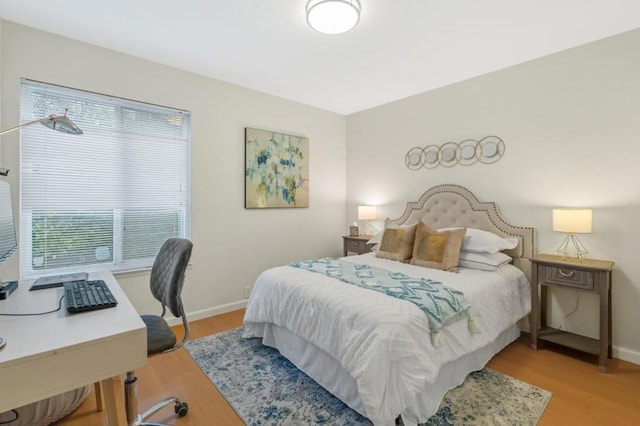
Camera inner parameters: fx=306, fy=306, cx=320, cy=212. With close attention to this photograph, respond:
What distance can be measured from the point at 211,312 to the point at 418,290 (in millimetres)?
2342

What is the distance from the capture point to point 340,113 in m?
4.66

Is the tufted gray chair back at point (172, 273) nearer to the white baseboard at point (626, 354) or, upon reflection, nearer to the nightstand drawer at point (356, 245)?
the nightstand drawer at point (356, 245)

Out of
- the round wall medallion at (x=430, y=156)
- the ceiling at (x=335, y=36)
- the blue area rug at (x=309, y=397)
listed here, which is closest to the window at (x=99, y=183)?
the ceiling at (x=335, y=36)

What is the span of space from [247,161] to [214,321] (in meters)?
1.82

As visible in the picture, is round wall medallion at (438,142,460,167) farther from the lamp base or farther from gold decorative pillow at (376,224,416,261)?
the lamp base

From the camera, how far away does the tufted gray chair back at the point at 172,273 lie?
1714 millimetres

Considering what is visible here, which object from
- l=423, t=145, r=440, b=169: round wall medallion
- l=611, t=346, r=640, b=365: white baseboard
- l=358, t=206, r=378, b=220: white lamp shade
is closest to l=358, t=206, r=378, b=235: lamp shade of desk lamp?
l=358, t=206, r=378, b=220: white lamp shade

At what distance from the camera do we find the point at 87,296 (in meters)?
1.52

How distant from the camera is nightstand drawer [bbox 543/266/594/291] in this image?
237 centimetres

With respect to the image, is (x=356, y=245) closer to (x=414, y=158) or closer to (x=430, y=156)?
(x=414, y=158)

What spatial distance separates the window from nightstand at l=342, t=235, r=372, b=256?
2062 mm

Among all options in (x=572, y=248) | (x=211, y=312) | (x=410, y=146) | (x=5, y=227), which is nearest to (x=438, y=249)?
(x=572, y=248)

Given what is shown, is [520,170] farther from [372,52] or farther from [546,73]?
[372,52]

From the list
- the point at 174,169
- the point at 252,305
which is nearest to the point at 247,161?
the point at 174,169
